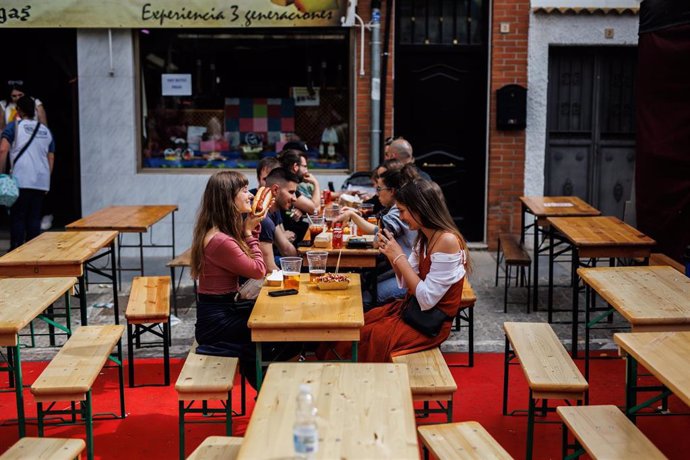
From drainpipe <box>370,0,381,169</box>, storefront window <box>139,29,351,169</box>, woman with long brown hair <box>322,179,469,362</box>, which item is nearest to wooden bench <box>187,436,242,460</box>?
woman with long brown hair <box>322,179,469,362</box>

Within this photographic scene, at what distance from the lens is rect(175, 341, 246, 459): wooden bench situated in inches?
206

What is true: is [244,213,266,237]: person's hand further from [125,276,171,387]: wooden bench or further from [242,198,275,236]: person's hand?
[125,276,171,387]: wooden bench

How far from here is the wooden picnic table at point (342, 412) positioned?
357 cm

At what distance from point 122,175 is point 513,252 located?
17.6 feet

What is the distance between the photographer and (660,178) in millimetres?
9141

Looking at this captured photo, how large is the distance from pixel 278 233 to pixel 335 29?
526 centimetres

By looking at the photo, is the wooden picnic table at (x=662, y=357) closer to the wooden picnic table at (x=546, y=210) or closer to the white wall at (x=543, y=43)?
the wooden picnic table at (x=546, y=210)

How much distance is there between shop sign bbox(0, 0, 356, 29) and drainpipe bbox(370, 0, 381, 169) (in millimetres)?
350

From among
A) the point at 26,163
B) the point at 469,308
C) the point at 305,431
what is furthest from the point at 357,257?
the point at 26,163

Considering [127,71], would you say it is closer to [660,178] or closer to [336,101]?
[336,101]

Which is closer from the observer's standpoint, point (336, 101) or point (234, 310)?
point (234, 310)

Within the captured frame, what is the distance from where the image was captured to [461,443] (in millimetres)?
4605

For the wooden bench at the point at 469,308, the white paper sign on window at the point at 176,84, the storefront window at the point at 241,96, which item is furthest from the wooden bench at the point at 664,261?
the white paper sign on window at the point at 176,84

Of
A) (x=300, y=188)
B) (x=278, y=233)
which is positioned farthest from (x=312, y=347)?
(x=300, y=188)
